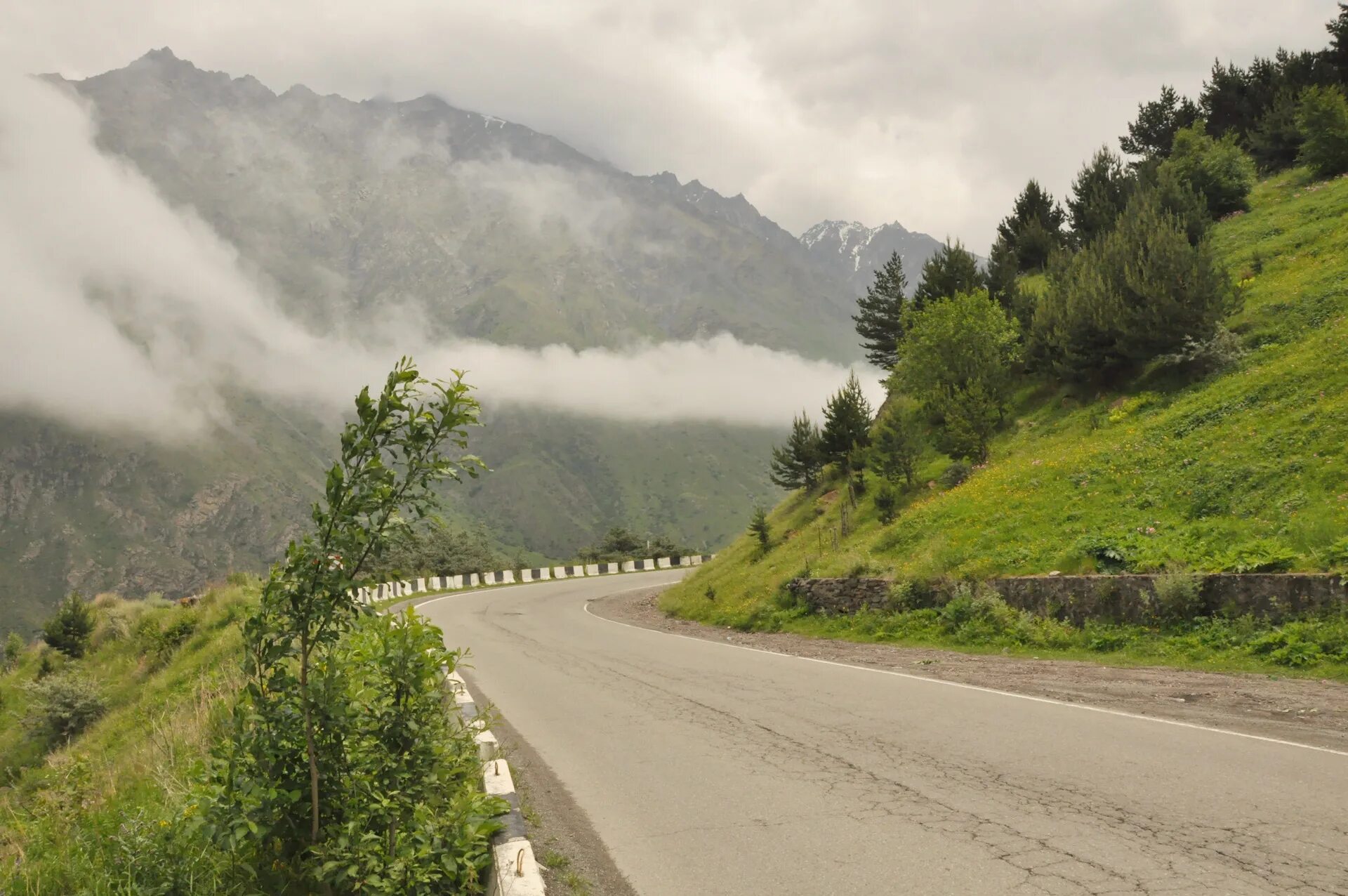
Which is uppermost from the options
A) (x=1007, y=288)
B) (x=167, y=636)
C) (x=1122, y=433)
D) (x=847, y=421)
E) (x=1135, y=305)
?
(x=1007, y=288)

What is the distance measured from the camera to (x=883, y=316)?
50344 millimetres

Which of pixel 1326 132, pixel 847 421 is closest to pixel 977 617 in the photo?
pixel 847 421

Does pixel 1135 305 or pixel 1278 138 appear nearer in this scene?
pixel 1135 305

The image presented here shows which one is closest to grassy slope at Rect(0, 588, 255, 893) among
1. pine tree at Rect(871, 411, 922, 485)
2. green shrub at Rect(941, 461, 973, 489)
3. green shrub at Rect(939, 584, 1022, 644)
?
green shrub at Rect(939, 584, 1022, 644)

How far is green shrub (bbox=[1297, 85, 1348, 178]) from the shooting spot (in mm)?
36719

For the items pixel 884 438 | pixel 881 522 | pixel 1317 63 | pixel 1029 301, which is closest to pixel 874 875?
pixel 881 522

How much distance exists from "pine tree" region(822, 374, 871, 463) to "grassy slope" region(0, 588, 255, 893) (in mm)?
20879

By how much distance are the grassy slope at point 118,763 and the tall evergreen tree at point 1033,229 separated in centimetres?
4667

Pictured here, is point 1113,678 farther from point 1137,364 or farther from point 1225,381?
point 1137,364

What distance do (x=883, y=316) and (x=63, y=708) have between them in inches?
1673

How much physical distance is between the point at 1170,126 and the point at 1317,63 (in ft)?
44.4

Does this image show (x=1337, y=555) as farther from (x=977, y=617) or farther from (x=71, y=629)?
(x=71, y=629)

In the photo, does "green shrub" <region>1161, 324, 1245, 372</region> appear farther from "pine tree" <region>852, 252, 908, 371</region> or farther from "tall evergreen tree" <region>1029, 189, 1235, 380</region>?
"pine tree" <region>852, 252, 908, 371</region>

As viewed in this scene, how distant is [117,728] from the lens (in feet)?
61.7
